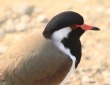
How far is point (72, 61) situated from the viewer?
3.46 m

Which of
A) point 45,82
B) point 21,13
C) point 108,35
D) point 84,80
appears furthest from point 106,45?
point 45,82

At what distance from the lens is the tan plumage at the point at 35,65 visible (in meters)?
3.32

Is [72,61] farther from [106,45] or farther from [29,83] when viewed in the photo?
[106,45]

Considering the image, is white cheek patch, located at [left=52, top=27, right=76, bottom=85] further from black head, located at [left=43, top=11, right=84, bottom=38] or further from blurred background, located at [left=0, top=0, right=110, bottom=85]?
blurred background, located at [left=0, top=0, right=110, bottom=85]

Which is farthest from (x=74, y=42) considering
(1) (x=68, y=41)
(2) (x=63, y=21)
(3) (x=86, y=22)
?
(3) (x=86, y=22)

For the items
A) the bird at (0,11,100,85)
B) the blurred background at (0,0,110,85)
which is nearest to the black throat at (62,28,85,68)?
the bird at (0,11,100,85)

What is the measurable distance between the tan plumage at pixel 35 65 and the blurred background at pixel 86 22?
897mm

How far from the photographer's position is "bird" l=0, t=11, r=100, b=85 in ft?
10.9

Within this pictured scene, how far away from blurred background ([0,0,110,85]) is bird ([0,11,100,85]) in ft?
2.89

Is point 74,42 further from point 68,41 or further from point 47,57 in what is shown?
point 47,57

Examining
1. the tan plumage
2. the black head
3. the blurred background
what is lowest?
the blurred background

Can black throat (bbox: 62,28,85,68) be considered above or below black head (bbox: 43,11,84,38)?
below

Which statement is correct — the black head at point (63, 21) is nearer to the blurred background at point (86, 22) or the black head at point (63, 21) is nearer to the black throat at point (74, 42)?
the black throat at point (74, 42)

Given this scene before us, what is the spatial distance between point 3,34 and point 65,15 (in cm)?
163
